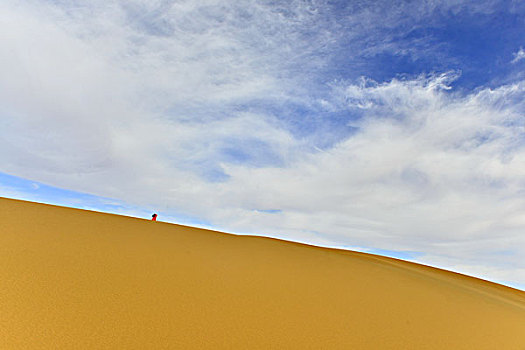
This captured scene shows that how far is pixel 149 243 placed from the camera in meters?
4.40

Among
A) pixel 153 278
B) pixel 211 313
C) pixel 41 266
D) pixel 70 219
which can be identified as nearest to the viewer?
Result: pixel 211 313

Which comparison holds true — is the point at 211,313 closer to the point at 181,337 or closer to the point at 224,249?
the point at 181,337

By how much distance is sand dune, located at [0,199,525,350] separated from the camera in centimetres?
236

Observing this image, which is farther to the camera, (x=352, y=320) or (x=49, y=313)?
(x=352, y=320)

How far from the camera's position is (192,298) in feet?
9.87

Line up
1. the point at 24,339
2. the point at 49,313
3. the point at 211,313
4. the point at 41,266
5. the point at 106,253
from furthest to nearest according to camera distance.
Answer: the point at 106,253, the point at 41,266, the point at 211,313, the point at 49,313, the point at 24,339

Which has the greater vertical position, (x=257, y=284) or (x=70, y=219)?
(x=70, y=219)

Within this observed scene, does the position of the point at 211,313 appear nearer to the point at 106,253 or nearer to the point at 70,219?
the point at 106,253

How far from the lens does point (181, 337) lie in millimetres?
2365

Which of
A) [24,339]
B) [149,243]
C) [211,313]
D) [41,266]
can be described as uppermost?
[149,243]

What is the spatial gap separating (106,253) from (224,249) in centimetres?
180

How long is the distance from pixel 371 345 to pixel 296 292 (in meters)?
1.08

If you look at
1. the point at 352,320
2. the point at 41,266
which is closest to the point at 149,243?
the point at 41,266

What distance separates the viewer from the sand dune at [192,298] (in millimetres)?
2357
